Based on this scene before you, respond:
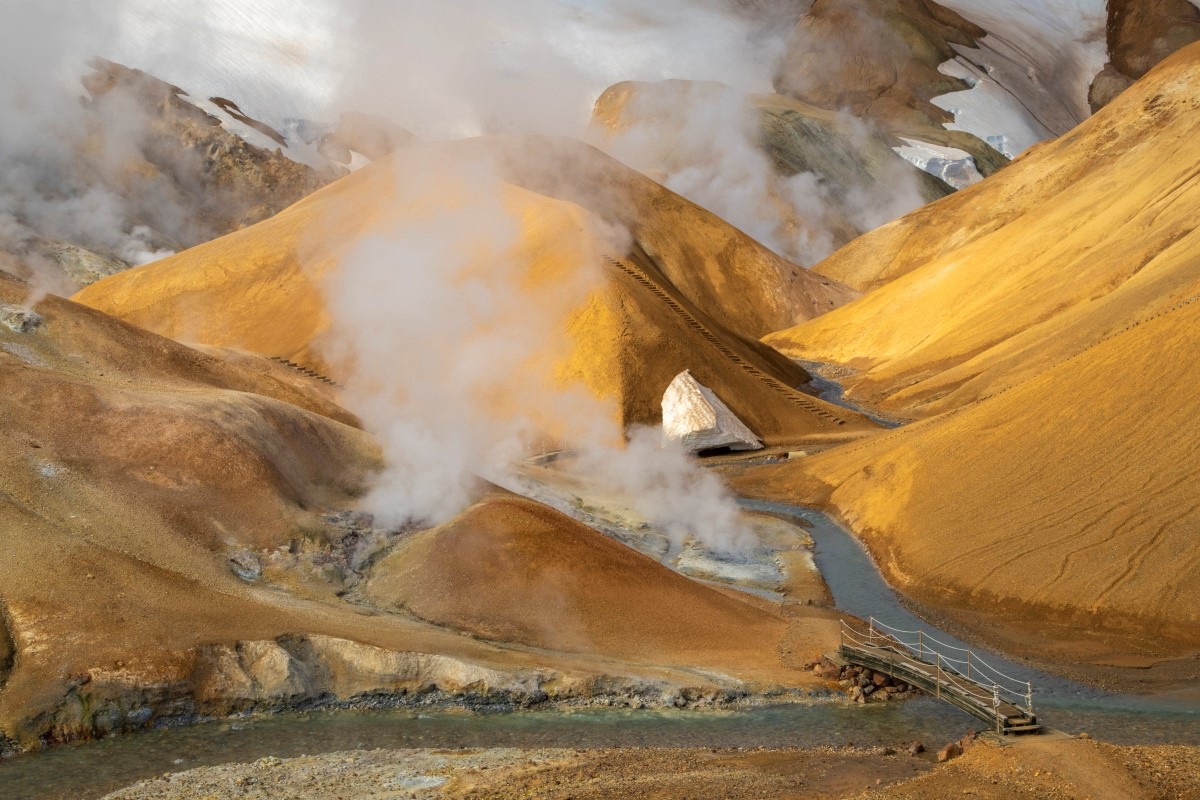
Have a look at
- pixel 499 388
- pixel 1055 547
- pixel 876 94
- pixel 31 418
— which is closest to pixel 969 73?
pixel 876 94

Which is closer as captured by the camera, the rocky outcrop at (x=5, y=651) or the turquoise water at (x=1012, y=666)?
the rocky outcrop at (x=5, y=651)

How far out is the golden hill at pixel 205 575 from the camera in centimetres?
1998

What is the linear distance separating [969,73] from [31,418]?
154737mm

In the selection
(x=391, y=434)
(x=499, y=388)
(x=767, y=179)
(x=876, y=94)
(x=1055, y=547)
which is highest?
(x=876, y=94)

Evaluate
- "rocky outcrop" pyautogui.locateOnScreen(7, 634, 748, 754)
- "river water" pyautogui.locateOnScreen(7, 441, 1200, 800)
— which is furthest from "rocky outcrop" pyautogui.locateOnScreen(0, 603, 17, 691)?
"river water" pyautogui.locateOnScreen(7, 441, 1200, 800)

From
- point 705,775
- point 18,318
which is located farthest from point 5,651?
point 18,318

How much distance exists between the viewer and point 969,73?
159750 millimetres

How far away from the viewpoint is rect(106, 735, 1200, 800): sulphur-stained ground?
16.9 meters

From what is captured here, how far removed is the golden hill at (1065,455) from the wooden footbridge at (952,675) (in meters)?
2.09

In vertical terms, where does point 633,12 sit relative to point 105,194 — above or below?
above

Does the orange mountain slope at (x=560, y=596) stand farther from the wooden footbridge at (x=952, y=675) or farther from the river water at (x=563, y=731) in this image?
the river water at (x=563, y=731)

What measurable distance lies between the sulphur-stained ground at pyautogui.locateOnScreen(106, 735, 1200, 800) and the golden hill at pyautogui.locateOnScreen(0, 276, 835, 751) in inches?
99.6

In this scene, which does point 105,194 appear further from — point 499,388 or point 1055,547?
point 1055,547

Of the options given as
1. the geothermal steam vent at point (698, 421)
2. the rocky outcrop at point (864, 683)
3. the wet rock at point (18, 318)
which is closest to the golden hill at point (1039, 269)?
the geothermal steam vent at point (698, 421)
